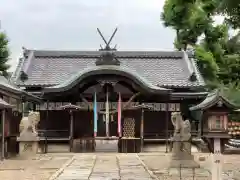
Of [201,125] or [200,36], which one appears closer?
[201,125]

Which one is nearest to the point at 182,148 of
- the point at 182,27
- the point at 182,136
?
the point at 182,136

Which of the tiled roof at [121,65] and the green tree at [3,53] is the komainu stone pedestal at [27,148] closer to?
the tiled roof at [121,65]

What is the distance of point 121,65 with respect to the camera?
100 feet

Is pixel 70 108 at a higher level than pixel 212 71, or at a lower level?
lower

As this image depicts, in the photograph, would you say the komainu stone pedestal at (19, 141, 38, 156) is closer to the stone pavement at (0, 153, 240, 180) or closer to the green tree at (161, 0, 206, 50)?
the stone pavement at (0, 153, 240, 180)

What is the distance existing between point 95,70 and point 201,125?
6.51 m

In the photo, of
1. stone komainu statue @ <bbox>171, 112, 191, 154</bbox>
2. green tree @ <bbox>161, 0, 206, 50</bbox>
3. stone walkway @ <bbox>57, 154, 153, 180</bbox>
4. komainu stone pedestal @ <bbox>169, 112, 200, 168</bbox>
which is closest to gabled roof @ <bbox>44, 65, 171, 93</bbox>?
stone walkway @ <bbox>57, 154, 153, 180</bbox>

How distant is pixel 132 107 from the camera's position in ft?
88.0

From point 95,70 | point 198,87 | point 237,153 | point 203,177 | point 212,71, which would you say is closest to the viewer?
point 203,177

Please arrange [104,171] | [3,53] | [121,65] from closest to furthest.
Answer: [104,171] → [121,65] → [3,53]

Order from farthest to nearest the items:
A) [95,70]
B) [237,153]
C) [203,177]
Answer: [95,70] < [237,153] < [203,177]

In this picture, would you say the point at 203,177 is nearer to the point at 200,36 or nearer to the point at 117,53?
the point at 117,53

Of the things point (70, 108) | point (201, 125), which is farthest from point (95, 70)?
point (201, 125)

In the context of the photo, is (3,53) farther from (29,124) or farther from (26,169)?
(26,169)
